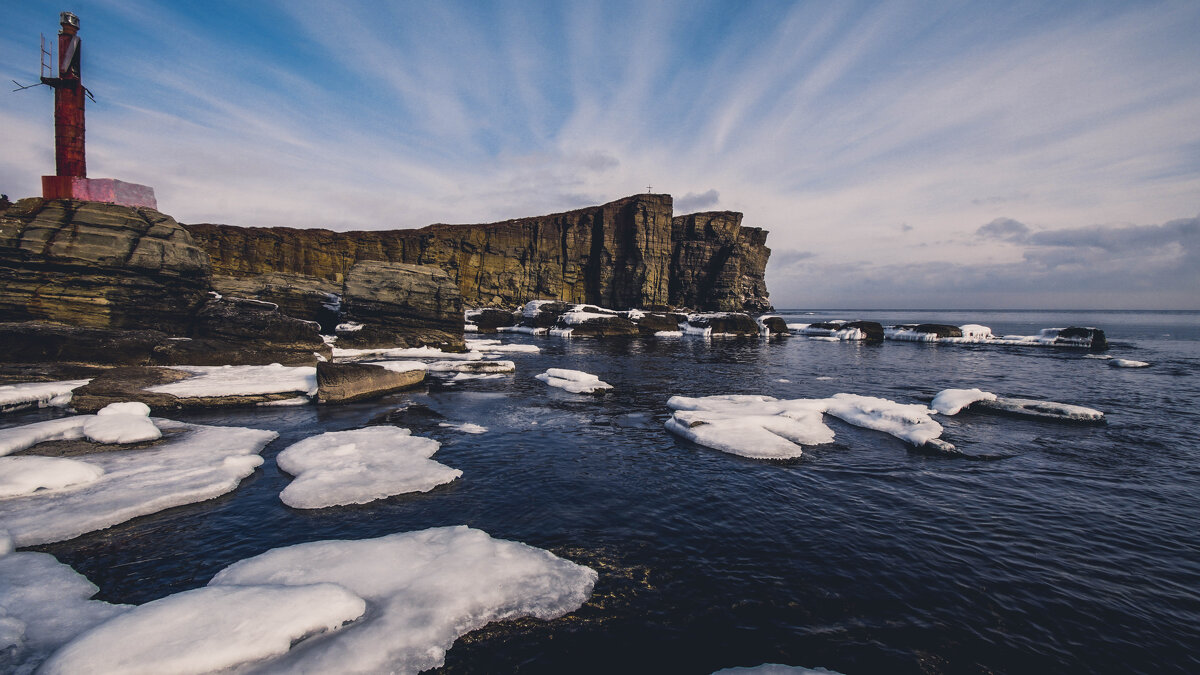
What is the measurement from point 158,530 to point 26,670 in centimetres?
344

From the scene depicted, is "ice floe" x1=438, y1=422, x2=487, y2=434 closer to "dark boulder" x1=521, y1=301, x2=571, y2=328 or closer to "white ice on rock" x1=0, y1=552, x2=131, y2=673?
"white ice on rock" x1=0, y1=552, x2=131, y2=673

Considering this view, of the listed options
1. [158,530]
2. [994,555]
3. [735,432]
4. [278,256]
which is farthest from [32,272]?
[278,256]

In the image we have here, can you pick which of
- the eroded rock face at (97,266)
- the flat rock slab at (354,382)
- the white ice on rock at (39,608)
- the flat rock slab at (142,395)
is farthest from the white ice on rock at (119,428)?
the eroded rock face at (97,266)

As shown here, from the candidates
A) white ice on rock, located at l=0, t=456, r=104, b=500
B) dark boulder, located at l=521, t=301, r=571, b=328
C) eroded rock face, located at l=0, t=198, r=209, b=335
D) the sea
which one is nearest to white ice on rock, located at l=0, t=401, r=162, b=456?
white ice on rock, located at l=0, t=456, r=104, b=500

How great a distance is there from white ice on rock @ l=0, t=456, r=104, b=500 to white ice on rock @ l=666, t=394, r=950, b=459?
12.3 metres

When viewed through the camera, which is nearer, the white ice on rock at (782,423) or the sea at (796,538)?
the sea at (796,538)

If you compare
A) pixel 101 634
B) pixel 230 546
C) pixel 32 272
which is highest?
pixel 32 272

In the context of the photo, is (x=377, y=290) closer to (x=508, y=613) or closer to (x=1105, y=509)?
(x=508, y=613)

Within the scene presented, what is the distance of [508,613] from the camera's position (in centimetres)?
505

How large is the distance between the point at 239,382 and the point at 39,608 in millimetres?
12726

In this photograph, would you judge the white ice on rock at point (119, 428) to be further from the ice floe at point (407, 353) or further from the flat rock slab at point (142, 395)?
the ice floe at point (407, 353)

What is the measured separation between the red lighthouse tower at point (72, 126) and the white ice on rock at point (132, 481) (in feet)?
70.4

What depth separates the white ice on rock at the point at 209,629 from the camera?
3.61 m

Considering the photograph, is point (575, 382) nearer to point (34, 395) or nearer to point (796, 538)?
point (796, 538)
